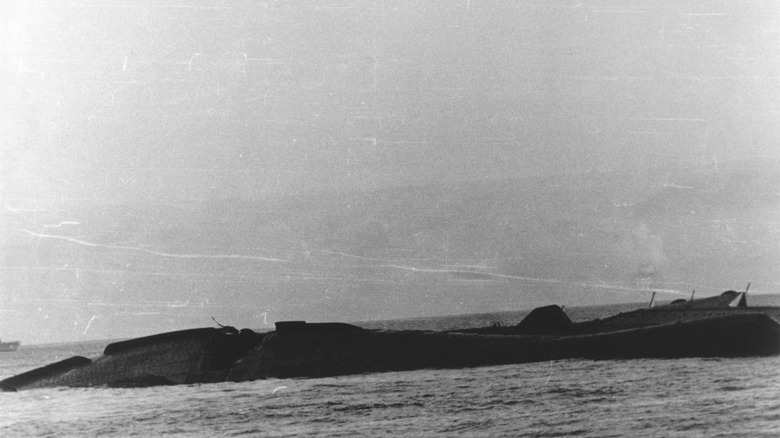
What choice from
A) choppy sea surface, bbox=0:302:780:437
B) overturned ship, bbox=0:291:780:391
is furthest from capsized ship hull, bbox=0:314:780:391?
choppy sea surface, bbox=0:302:780:437

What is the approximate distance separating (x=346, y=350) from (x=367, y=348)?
85cm

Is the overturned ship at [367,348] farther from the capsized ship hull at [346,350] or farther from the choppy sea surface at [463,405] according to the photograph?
the choppy sea surface at [463,405]

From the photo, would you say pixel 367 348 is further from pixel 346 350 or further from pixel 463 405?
pixel 463 405

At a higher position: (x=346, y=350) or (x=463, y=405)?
(x=346, y=350)

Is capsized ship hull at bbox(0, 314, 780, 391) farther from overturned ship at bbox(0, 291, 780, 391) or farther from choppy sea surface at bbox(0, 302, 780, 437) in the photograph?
choppy sea surface at bbox(0, 302, 780, 437)

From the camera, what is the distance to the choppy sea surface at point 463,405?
17.3m

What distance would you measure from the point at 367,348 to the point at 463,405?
10733 millimetres

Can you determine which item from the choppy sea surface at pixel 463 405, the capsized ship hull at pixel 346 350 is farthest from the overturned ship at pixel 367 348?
the choppy sea surface at pixel 463 405

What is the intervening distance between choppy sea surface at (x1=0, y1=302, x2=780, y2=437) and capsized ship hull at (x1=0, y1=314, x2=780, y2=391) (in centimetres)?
73

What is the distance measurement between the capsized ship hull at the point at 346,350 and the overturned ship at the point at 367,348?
0.12 ft

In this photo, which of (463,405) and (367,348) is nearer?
(463,405)

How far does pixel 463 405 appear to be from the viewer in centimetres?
2116

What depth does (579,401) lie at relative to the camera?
20281 millimetres

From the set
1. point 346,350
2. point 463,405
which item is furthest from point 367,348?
point 463,405
